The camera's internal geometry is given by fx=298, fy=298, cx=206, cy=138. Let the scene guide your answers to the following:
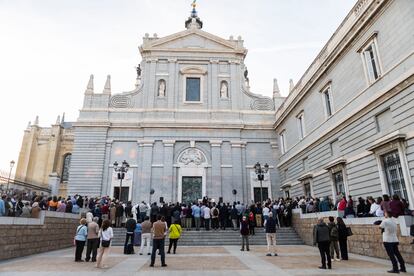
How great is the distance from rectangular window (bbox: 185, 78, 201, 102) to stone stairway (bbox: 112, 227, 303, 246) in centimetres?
1413

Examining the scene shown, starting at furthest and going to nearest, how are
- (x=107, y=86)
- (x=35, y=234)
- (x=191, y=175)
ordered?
(x=107, y=86)
(x=191, y=175)
(x=35, y=234)

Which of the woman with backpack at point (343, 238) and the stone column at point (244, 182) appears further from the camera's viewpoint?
the stone column at point (244, 182)

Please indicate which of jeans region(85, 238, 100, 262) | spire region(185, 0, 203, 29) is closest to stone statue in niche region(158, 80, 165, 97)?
spire region(185, 0, 203, 29)

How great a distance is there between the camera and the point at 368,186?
13570mm

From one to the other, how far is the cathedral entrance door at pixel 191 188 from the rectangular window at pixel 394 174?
15.2 metres

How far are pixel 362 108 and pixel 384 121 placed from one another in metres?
1.33

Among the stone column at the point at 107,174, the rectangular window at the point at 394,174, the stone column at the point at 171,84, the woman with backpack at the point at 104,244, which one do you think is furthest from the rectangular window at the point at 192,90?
the woman with backpack at the point at 104,244

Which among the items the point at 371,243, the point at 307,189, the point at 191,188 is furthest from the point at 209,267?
the point at 191,188

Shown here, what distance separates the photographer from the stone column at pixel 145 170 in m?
24.2

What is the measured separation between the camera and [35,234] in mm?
12375

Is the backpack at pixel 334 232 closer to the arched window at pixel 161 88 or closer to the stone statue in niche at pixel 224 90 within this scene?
the stone statue in niche at pixel 224 90

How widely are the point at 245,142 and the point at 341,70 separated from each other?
1190 cm

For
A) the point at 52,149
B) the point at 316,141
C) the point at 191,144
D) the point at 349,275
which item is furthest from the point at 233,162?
the point at 52,149

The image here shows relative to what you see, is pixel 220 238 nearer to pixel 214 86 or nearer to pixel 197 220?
pixel 197 220
